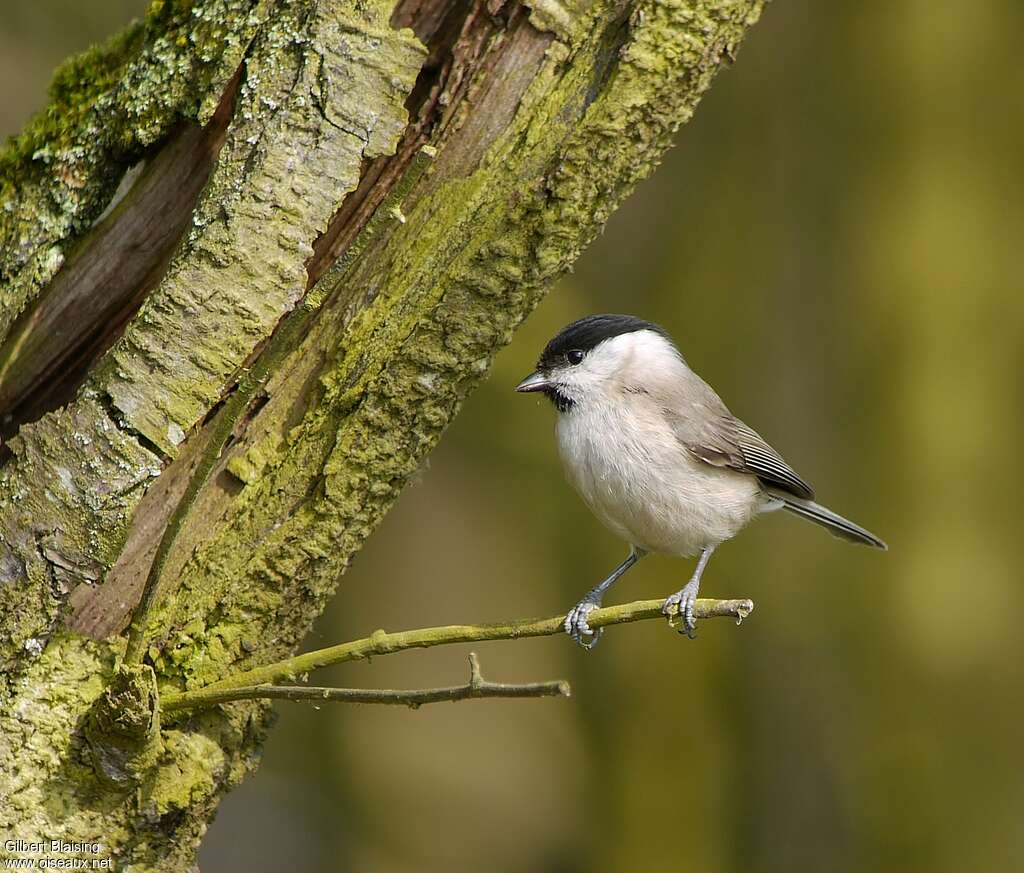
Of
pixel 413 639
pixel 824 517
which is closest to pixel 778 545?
pixel 824 517

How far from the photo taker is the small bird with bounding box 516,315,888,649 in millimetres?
3215

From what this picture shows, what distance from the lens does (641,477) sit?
320cm

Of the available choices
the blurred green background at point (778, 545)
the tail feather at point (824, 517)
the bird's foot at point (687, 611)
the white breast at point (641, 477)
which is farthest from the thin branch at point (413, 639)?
the blurred green background at point (778, 545)

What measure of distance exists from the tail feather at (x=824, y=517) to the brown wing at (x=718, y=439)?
35 mm

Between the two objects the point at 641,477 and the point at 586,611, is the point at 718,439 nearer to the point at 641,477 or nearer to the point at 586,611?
the point at 641,477

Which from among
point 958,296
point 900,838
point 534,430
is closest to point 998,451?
point 958,296

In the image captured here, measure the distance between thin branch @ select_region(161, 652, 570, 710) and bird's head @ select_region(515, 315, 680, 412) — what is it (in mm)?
1414

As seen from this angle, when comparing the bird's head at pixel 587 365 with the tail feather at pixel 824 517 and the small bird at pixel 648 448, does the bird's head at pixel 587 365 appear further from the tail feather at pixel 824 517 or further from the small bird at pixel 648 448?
the tail feather at pixel 824 517

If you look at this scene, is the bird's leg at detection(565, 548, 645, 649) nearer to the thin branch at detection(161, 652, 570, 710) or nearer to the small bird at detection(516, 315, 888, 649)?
the small bird at detection(516, 315, 888, 649)

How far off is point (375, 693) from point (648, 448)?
4.72 feet

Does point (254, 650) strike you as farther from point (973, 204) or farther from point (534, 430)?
point (973, 204)

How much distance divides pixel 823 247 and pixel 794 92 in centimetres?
82

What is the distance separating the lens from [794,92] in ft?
17.8

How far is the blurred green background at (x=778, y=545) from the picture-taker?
4879 millimetres
